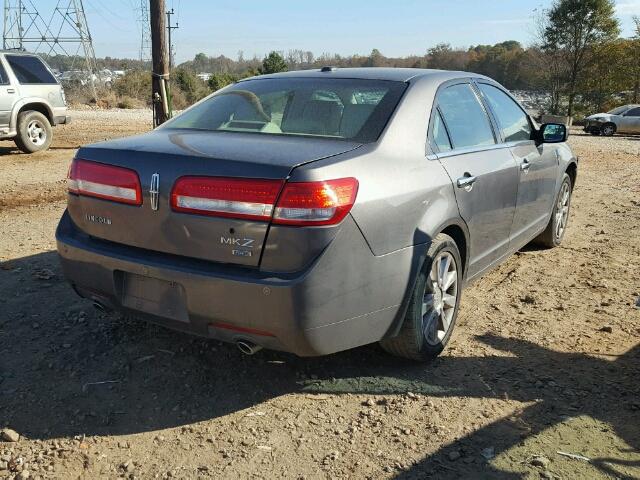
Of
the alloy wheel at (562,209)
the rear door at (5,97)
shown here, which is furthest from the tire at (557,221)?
the rear door at (5,97)

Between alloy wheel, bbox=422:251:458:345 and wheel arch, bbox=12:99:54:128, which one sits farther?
wheel arch, bbox=12:99:54:128

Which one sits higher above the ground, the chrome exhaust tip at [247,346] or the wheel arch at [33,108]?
the wheel arch at [33,108]

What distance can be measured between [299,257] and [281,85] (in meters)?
1.60

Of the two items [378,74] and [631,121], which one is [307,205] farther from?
[631,121]

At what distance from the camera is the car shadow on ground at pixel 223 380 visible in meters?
2.90

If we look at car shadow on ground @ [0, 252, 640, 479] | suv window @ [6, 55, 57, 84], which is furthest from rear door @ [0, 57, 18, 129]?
car shadow on ground @ [0, 252, 640, 479]

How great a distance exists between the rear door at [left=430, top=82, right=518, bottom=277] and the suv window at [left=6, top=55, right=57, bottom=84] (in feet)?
34.1

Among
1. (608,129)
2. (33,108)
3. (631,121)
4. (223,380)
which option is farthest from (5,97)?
Answer: (631,121)

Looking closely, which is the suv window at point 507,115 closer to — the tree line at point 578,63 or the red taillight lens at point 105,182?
the red taillight lens at point 105,182

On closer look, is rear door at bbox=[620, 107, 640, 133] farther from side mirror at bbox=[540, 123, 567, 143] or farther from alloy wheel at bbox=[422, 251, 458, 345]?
alloy wheel at bbox=[422, 251, 458, 345]

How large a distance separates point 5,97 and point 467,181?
1054cm

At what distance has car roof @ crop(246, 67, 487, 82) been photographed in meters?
3.73

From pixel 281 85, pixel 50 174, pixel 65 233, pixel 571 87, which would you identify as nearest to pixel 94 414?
pixel 65 233

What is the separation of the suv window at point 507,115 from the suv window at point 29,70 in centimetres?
1016
